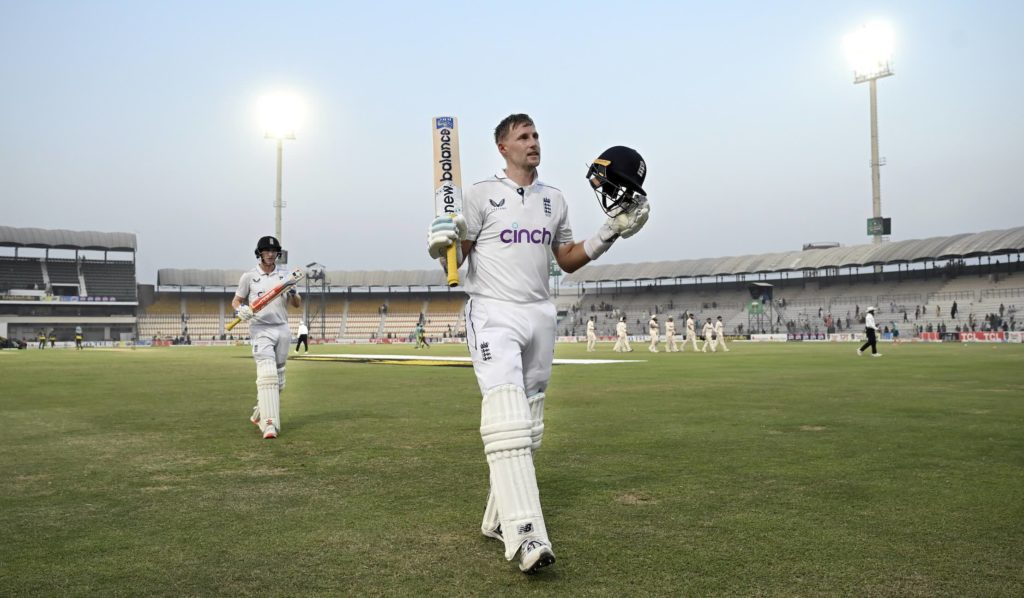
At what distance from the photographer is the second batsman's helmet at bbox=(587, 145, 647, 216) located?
5039 mm

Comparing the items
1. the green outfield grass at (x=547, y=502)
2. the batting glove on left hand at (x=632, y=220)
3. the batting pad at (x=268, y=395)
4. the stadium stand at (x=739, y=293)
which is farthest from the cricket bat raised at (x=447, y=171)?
the stadium stand at (x=739, y=293)

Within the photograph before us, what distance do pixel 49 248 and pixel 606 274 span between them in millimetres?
59816

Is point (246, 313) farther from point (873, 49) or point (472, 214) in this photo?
point (873, 49)

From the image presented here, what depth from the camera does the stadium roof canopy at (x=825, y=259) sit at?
204 feet

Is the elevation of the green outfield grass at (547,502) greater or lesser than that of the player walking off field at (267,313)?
lesser

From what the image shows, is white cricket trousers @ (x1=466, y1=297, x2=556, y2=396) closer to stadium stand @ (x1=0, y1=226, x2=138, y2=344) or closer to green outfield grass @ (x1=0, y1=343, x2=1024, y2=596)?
green outfield grass @ (x1=0, y1=343, x2=1024, y2=596)

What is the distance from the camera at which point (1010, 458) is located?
7609 mm

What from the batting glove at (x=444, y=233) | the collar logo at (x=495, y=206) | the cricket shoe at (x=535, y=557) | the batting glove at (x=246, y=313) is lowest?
the cricket shoe at (x=535, y=557)

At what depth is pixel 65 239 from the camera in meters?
86.4

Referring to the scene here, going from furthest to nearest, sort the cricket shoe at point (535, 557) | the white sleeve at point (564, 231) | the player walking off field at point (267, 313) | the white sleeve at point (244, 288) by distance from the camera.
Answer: the white sleeve at point (244, 288) → the player walking off field at point (267, 313) → the white sleeve at point (564, 231) → the cricket shoe at point (535, 557)

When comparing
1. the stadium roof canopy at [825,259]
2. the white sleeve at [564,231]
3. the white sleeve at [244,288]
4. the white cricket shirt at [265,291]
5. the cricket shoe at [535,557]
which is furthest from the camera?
the stadium roof canopy at [825,259]

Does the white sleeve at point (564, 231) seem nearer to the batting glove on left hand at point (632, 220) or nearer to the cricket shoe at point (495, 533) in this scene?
the batting glove on left hand at point (632, 220)

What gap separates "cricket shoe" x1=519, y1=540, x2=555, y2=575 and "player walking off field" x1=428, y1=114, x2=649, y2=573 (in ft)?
1.29

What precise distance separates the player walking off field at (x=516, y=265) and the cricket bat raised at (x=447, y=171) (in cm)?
11
